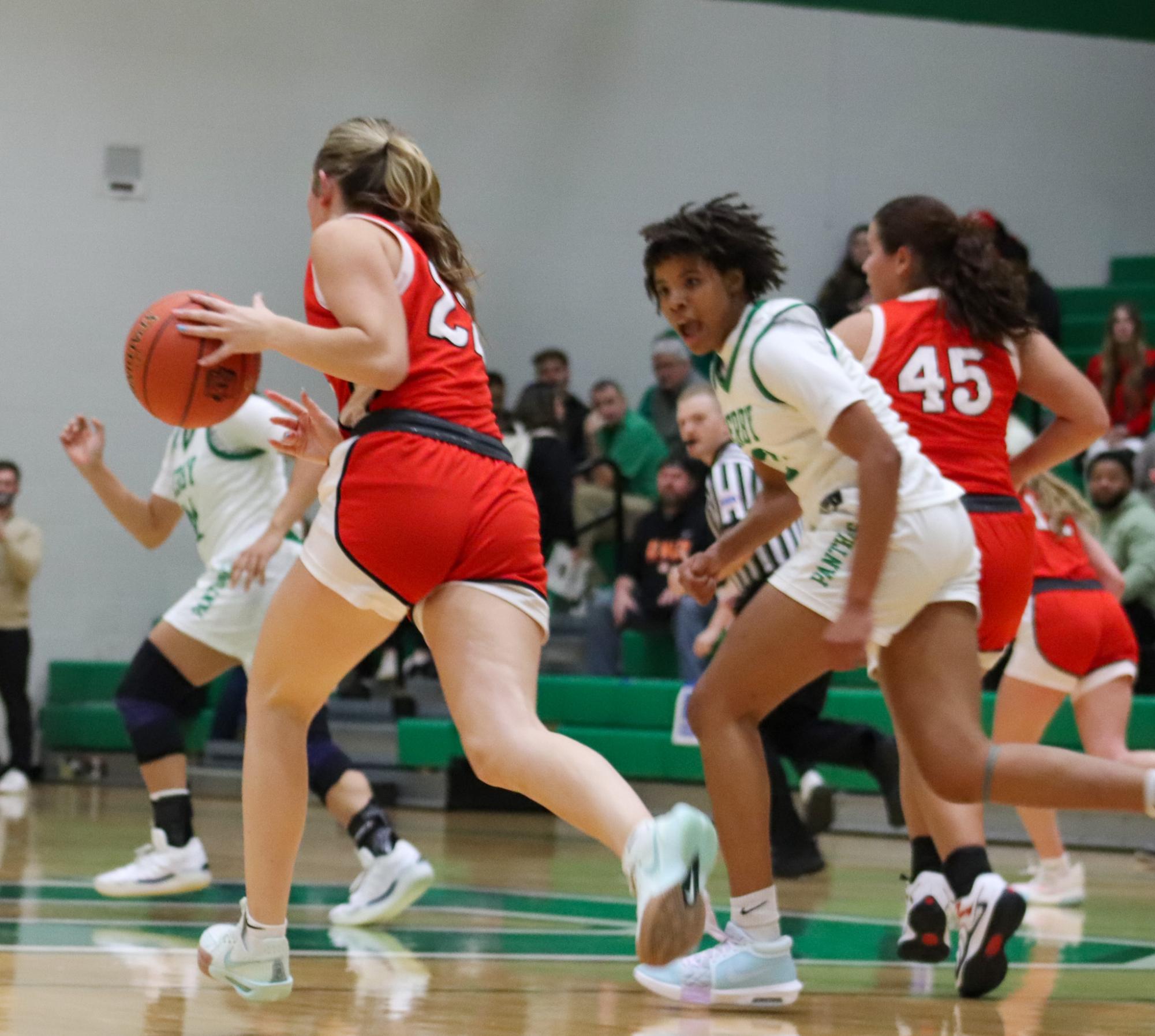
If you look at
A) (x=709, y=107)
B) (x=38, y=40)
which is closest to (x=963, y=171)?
(x=709, y=107)

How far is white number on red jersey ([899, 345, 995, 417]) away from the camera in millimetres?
4039

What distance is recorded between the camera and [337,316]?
3.14 meters

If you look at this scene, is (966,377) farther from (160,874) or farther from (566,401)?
(566,401)

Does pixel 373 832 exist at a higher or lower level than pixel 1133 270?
lower

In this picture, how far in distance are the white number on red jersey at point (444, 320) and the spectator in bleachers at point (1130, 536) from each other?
594cm

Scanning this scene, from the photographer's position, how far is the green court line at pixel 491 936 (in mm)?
4484

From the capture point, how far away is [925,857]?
14.1 feet

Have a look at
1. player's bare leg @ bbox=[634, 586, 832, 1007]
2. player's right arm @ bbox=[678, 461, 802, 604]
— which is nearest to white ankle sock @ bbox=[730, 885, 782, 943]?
player's bare leg @ bbox=[634, 586, 832, 1007]

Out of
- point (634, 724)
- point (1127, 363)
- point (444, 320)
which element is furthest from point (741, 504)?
point (1127, 363)

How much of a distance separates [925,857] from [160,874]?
8.17 feet

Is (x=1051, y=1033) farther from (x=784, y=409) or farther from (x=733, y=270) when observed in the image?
(x=733, y=270)

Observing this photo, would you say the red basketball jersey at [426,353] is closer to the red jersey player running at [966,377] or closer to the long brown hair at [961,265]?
the red jersey player running at [966,377]

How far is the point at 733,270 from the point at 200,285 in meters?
9.91

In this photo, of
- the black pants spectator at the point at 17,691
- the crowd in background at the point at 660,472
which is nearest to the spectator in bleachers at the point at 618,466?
the crowd in background at the point at 660,472
